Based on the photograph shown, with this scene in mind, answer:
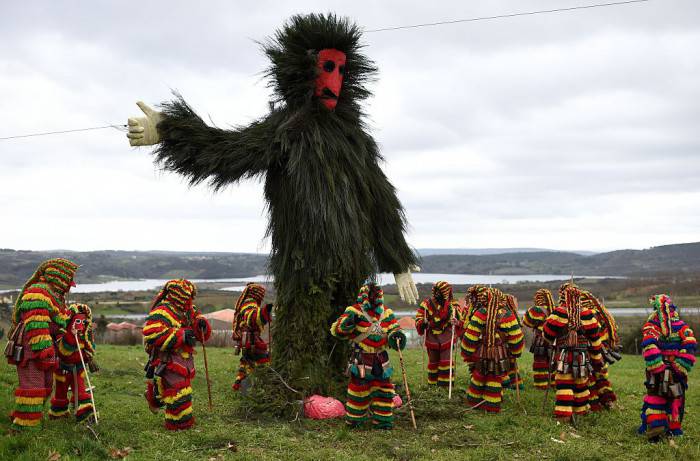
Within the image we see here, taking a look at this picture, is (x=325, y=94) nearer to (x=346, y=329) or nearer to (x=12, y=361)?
(x=346, y=329)

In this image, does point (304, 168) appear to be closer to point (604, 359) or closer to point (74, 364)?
point (74, 364)

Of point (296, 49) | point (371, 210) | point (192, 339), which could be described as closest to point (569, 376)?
point (371, 210)

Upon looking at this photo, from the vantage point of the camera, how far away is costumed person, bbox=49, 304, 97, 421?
7.14m

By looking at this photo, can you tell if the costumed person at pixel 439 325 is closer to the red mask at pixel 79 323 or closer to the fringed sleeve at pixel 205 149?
the fringed sleeve at pixel 205 149

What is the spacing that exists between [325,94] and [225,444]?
16.4 ft

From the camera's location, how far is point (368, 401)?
295 inches

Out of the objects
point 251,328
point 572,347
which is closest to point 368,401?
point 251,328

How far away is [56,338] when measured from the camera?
6.95 metres

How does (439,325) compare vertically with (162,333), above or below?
below

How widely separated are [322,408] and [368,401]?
2.27 ft

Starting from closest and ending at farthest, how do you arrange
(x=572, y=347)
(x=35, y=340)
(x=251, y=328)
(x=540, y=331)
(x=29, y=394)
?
(x=35, y=340) < (x=29, y=394) < (x=572, y=347) < (x=251, y=328) < (x=540, y=331)

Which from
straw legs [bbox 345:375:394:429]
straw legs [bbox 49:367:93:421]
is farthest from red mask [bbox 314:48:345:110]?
straw legs [bbox 49:367:93:421]

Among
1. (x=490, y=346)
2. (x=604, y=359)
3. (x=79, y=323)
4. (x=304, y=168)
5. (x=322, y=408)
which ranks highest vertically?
(x=304, y=168)

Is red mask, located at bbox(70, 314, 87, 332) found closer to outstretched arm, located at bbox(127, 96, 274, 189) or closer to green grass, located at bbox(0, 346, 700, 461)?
green grass, located at bbox(0, 346, 700, 461)
